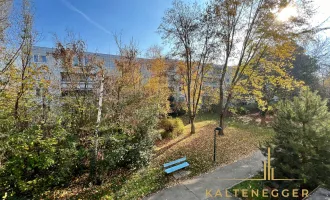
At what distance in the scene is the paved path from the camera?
14.7 ft

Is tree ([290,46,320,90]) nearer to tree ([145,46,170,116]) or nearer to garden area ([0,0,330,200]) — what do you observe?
garden area ([0,0,330,200])

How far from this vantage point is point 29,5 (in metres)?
4.45

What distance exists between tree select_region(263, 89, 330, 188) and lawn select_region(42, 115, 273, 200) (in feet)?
3.94

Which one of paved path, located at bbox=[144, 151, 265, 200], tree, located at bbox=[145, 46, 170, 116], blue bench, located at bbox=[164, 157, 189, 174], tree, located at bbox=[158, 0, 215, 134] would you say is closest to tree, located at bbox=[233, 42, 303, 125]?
tree, located at bbox=[158, 0, 215, 134]

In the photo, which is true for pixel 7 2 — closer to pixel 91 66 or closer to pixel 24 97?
pixel 24 97

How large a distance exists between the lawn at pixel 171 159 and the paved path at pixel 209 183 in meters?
0.32

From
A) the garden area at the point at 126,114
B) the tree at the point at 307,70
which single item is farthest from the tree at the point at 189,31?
the tree at the point at 307,70

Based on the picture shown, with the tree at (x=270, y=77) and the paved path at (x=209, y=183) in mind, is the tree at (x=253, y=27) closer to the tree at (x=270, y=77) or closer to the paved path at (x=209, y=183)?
the tree at (x=270, y=77)

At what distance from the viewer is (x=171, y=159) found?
271 inches

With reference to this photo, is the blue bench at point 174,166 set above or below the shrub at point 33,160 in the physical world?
below

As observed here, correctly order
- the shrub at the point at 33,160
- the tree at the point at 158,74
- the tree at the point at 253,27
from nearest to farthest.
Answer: the shrub at the point at 33,160
the tree at the point at 253,27
the tree at the point at 158,74

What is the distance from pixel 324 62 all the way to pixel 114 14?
21.5 metres

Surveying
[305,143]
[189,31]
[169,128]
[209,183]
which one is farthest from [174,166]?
[189,31]

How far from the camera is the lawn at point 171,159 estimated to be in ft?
15.5
